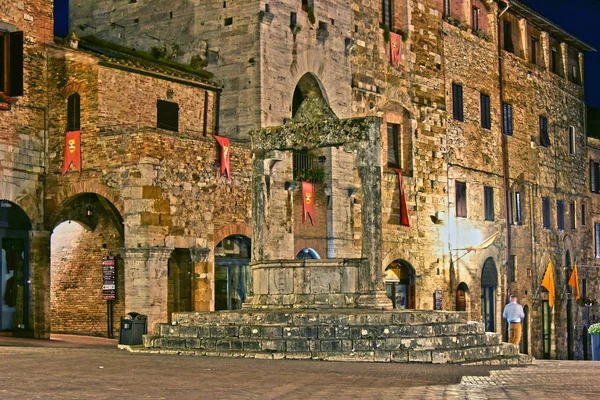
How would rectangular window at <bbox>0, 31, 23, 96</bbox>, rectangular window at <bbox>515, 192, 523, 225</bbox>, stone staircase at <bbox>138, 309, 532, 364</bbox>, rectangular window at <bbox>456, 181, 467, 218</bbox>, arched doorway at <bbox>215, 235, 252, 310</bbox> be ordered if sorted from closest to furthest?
stone staircase at <bbox>138, 309, 532, 364</bbox>
rectangular window at <bbox>0, 31, 23, 96</bbox>
arched doorway at <bbox>215, 235, 252, 310</bbox>
rectangular window at <bbox>456, 181, 467, 218</bbox>
rectangular window at <bbox>515, 192, 523, 225</bbox>

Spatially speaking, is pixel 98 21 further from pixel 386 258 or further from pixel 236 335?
pixel 236 335

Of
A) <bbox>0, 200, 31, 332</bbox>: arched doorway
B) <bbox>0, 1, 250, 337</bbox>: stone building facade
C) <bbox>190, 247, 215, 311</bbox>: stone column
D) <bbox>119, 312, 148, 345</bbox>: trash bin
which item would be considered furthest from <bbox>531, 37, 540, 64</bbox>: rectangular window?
<bbox>119, 312, 148, 345</bbox>: trash bin

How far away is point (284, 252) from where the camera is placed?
28.7m

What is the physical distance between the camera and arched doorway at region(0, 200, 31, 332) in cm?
2461

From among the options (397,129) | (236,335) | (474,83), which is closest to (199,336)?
(236,335)

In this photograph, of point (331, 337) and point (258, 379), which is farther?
point (331, 337)

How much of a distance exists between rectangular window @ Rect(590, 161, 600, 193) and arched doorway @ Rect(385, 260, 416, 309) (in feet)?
55.2

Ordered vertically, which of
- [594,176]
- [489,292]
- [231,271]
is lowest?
[489,292]

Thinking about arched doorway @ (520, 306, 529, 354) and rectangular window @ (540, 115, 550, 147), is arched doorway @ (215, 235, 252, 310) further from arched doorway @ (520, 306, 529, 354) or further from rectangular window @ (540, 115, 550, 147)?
rectangular window @ (540, 115, 550, 147)

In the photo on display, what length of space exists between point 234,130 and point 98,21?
21.0 feet

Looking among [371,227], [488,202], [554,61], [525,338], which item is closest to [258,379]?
[371,227]

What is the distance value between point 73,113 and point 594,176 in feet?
97.3

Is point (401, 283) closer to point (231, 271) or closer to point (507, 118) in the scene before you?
point (231, 271)

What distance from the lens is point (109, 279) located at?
2645 centimetres
